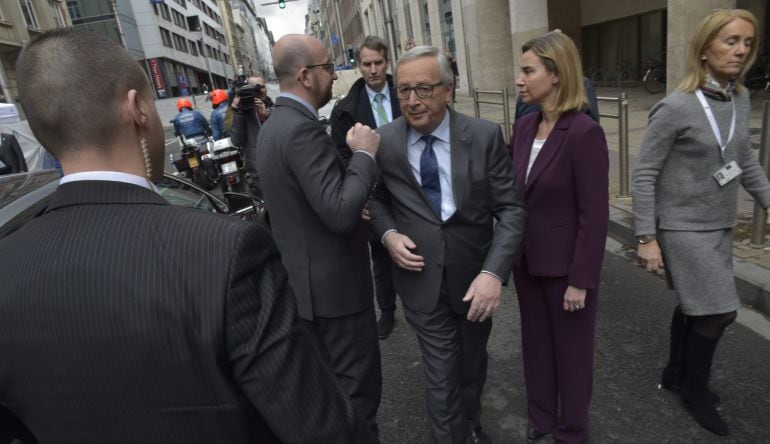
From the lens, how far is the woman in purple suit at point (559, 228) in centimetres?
208

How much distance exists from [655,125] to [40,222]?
235 centimetres

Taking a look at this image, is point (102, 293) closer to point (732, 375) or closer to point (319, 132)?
point (319, 132)

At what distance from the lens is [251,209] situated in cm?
396

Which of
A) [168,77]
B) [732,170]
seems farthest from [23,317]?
[168,77]

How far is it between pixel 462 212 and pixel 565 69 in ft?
2.41

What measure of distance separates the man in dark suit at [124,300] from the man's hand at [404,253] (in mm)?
1126

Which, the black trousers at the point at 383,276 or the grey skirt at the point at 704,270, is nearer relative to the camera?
the grey skirt at the point at 704,270

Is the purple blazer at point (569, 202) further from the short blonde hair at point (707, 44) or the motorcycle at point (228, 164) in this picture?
the motorcycle at point (228, 164)

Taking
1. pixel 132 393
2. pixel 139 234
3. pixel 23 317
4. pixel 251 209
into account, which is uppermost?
pixel 139 234

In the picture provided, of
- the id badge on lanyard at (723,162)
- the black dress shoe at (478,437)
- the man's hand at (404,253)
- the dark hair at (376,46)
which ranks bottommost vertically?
the black dress shoe at (478,437)

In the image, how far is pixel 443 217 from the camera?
7.13 feet

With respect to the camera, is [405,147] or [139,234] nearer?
[139,234]

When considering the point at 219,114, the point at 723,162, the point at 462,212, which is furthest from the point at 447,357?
the point at 219,114

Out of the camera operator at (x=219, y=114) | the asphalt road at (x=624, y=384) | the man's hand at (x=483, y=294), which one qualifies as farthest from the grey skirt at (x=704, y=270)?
the camera operator at (x=219, y=114)
